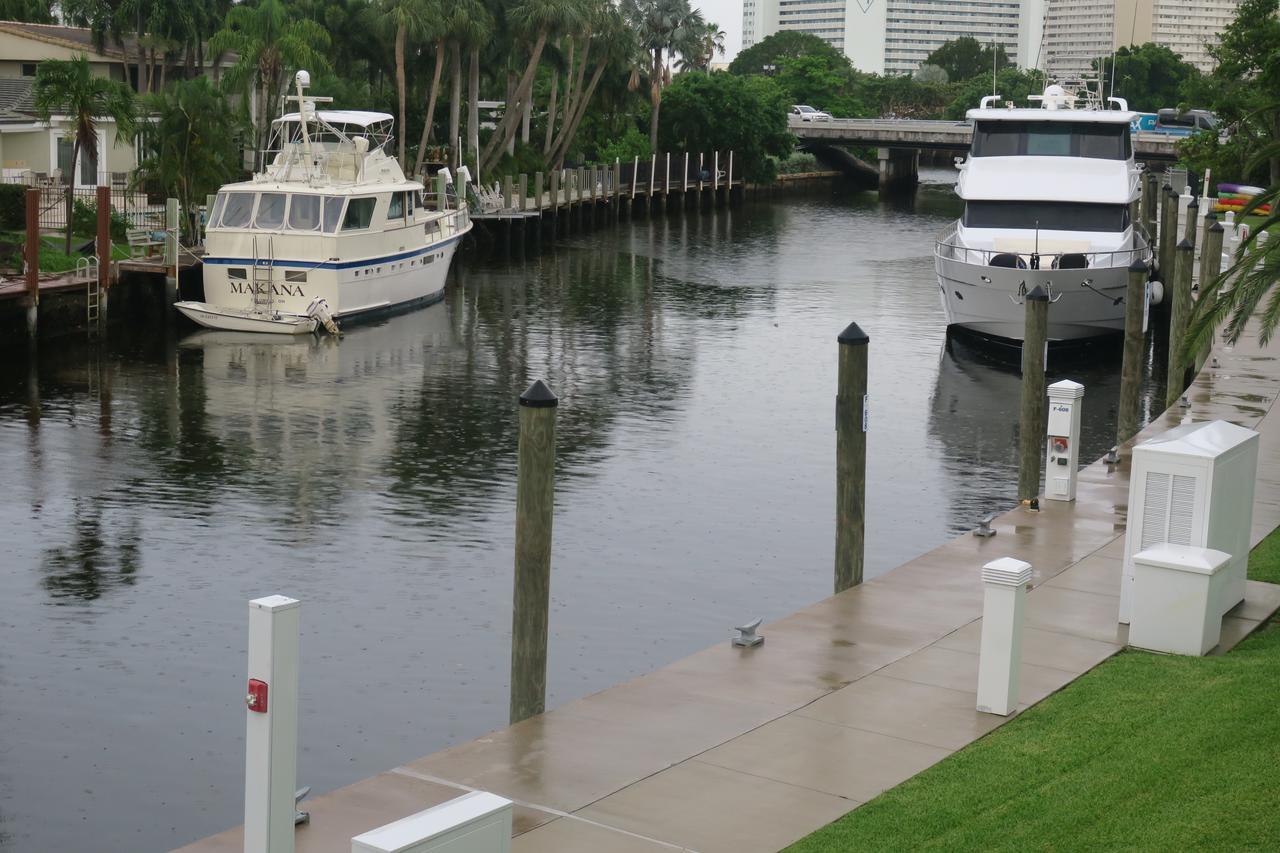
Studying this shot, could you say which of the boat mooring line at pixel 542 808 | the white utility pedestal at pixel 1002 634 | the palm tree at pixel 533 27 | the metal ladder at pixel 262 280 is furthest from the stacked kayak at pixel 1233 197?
the boat mooring line at pixel 542 808

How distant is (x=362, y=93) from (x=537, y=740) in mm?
57216

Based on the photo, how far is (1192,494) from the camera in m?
12.6

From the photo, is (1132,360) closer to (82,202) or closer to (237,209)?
(237,209)

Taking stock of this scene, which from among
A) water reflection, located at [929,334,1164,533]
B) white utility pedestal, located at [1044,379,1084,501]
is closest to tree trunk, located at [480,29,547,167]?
water reflection, located at [929,334,1164,533]

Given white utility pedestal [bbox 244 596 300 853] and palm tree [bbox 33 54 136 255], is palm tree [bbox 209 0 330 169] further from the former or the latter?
A: white utility pedestal [bbox 244 596 300 853]

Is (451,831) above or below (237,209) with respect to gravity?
below

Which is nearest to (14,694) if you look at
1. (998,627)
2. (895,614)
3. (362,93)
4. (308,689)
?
(308,689)

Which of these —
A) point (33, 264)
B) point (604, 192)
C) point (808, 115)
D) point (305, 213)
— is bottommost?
point (33, 264)

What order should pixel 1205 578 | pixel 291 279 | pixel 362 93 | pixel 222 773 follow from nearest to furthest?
pixel 1205 578 → pixel 222 773 → pixel 291 279 → pixel 362 93

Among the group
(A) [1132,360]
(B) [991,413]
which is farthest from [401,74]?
(A) [1132,360]

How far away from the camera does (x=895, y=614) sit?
1432cm

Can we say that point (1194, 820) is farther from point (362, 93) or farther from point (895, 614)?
point (362, 93)

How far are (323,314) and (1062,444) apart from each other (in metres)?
22.6

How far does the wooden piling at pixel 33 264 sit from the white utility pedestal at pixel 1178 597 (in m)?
24.9
